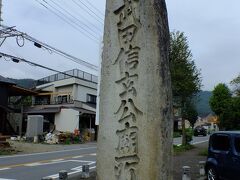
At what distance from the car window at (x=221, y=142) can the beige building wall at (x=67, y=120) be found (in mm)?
32557

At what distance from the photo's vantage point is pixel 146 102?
16.7 feet

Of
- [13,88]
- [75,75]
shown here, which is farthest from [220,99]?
[75,75]

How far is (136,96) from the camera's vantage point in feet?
17.1

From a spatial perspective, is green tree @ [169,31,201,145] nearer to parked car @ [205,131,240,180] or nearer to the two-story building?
parked car @ [205,131,240,180]

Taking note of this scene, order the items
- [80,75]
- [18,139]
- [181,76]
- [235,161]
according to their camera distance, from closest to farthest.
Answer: [235,161], [181,76], [18,139], [80,75]

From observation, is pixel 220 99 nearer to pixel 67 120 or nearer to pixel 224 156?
pixel 224 156

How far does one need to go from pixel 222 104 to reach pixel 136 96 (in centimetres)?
2249

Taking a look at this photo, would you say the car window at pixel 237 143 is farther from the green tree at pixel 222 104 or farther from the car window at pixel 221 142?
the green tree at pixel 222 104

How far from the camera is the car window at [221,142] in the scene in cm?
1304

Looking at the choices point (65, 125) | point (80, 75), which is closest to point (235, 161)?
point (65, 125)

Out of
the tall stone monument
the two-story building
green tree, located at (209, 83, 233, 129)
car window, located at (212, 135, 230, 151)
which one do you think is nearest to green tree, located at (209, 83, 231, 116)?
green tree, located at (209, 83, 233, 129)

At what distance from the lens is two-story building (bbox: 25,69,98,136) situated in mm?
47031

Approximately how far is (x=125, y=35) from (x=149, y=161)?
1612 mm

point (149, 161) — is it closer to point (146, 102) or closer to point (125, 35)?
point (146, 102)
